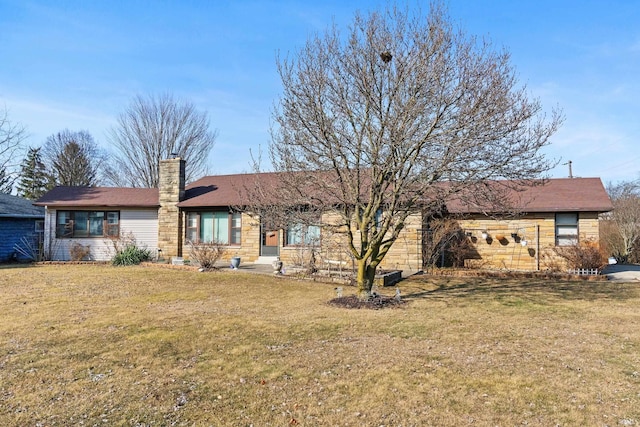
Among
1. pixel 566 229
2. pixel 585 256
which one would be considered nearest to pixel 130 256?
pixel 585 256

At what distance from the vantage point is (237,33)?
11.9 m

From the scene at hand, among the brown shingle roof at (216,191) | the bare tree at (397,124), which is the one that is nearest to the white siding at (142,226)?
the brown shingle roof at (216,191)

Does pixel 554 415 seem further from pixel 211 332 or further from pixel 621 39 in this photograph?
pixel 621 39

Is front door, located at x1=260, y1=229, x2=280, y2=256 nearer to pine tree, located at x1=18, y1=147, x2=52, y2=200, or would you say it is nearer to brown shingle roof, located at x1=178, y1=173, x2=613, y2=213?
brown shingle roof, located at x1=178, y1=173, x2=613, y2=213

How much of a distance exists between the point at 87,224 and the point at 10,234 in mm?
3832

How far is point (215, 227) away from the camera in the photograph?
750 inches

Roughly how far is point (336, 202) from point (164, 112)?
87.2 feet

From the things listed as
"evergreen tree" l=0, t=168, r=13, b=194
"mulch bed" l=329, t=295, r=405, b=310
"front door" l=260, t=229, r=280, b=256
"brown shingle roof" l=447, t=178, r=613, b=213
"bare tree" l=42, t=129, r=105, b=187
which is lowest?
"mulch bed" l=329, t=295, r=405, b=310

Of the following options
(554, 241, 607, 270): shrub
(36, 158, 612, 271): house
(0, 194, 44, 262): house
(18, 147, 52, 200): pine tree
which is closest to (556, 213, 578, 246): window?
(36, 158, 612, 271): house

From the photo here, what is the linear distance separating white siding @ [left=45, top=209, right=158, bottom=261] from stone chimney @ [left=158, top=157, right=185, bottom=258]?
1.76 feet

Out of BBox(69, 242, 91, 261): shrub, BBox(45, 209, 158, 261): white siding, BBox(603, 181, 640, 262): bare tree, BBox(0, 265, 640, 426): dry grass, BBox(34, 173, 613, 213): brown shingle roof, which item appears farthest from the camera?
BBox(603, 181, 640, 262): bare tree

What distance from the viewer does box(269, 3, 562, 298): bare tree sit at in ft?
27.0

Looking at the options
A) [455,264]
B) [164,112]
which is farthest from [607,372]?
[164,112]

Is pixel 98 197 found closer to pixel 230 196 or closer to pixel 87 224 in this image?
pixel 87 224
